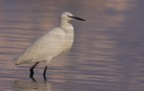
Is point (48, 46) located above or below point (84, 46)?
above

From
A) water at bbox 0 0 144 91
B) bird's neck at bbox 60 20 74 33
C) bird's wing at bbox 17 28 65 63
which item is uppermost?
bird's neck at bbox 60 20 74 33

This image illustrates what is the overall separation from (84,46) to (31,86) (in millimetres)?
4245

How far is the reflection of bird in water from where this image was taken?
35.6ft

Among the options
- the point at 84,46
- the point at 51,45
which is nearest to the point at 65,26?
the point at 51,45

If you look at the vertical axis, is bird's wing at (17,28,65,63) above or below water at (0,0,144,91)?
above

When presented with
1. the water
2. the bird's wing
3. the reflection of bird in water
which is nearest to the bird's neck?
the bird's wing

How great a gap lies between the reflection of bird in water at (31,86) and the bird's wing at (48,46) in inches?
44.9

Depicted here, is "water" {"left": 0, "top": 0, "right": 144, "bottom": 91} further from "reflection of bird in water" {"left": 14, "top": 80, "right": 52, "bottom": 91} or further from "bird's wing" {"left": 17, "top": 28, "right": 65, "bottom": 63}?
"bird's wing" {"left": 17, "top": 28, "right": 65, "bottom": 63}

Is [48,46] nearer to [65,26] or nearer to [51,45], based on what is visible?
[51,45]

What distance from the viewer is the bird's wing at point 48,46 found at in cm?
1251

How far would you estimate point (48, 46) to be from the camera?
1260 cm

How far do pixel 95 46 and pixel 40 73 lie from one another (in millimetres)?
2942

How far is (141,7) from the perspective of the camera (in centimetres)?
2306

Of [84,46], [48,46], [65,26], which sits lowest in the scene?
[84,46]
